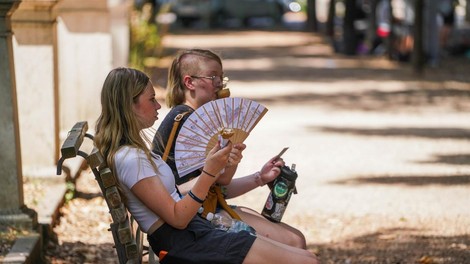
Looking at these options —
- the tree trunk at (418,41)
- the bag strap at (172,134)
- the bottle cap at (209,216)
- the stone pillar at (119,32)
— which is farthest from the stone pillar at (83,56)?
the tree trunk at (418,41)

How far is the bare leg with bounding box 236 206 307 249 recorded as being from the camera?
5570 millimetres

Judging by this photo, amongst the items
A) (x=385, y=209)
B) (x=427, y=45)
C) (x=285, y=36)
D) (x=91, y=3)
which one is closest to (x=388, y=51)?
(x=427, y=45)

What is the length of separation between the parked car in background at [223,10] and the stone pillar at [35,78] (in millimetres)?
34046

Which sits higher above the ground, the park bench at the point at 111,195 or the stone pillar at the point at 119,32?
the park bench at the point at 111,195

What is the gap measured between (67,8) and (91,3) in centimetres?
38

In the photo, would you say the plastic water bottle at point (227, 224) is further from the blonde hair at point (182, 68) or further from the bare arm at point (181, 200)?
the blonde hair at point (182, 68)

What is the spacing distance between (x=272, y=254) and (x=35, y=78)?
485 centimetres

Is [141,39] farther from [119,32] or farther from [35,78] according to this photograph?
[35,78]

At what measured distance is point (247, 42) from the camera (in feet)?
→ 113

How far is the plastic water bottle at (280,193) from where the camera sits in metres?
5.65

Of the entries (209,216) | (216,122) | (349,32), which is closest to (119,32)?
(209,216)

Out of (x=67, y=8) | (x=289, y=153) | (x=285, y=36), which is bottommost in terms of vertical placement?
(x=285, y=36)

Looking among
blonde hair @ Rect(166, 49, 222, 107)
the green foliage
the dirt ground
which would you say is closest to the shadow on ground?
the dirt ground

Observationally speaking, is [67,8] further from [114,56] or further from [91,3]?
[114,56]
